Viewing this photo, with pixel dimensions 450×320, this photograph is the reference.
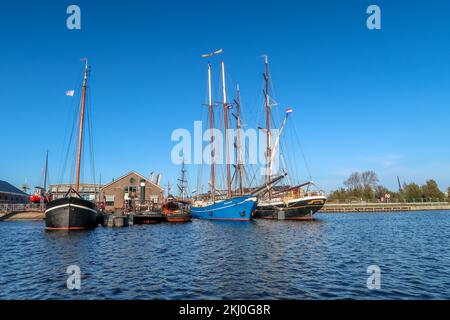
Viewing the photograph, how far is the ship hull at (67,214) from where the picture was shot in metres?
40.1

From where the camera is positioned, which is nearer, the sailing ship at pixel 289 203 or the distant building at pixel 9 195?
the sailing ship at pixel 289 203

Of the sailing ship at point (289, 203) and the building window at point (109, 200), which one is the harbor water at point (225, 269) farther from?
the building window at point (109, 200)

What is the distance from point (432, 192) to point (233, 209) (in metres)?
131

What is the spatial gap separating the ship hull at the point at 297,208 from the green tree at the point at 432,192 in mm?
112766

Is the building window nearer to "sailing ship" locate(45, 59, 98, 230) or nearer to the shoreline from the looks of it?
"sailing ship" locate(45, 59, 98, 230)

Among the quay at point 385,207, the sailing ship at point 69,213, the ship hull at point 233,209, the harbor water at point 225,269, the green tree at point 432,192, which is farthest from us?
the green tree at point 432,192

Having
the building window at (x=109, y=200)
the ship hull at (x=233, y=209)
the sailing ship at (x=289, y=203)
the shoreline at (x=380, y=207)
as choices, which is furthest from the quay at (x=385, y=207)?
the building window at (x=109, y=200)

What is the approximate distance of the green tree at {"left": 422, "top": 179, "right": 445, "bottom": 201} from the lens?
14962cm

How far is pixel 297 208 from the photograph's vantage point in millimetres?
65312

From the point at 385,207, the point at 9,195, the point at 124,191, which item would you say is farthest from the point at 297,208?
the point at 9,195

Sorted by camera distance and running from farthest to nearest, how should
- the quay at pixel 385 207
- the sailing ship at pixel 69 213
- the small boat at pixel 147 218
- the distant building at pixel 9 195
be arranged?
the quay at pixel 385 207
the distant building at pixel 9 195
the small boat at pixel 147 218
the sailing ship at pixel 69 213

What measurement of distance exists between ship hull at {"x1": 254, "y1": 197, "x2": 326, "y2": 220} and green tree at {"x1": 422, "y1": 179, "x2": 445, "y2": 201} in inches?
4440

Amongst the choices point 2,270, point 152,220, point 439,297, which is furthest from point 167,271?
point 152,220
